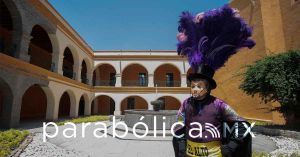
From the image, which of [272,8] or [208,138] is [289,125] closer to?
[272,8]

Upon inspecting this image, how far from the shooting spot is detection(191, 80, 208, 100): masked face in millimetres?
2770

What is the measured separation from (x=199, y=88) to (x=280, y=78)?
931 cm

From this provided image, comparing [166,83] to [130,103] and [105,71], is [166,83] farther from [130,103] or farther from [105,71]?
[105,71]

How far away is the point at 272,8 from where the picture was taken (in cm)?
1476

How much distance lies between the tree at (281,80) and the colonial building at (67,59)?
1.57 metres

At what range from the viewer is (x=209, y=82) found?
2.81 meters

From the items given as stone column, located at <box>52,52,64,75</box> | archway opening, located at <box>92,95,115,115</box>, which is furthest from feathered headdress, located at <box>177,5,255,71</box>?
archway opening, located at <box>92,95,115,115</box>

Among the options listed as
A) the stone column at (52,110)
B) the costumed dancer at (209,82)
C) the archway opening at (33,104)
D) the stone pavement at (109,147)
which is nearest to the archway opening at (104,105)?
the archway opening at (33,104)

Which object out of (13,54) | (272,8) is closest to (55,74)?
(13,54)

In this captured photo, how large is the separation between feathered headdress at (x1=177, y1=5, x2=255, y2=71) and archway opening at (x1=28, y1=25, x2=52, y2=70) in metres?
14.8

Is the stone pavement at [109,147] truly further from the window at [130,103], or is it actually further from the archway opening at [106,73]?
the archway opening at [106,73]

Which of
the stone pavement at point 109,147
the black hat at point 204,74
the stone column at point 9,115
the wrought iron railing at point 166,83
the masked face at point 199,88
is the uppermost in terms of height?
the wrought iron railing at point 166,83

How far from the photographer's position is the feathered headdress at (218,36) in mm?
2871

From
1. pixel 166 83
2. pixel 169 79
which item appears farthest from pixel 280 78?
pixel 169 79
